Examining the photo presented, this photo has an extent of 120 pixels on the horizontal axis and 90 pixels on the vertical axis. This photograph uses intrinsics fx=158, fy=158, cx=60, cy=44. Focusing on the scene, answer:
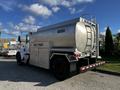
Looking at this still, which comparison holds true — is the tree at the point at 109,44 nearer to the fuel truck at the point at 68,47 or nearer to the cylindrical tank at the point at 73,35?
the fuel truck at the point at 68,47

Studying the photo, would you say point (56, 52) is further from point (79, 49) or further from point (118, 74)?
point (118, 74)

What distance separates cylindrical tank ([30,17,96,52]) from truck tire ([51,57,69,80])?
753 mm

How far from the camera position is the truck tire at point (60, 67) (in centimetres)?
742

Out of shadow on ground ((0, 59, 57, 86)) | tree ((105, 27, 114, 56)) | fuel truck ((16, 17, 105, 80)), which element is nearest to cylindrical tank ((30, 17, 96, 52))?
fuel truck ((16, 17, 105, 80))

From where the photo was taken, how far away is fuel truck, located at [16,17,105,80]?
24.1 ft

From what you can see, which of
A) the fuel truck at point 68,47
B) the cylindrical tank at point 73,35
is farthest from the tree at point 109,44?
the cylindrical tank at point 73,35

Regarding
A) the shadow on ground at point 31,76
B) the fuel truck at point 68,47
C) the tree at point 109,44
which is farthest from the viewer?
the tree at point 109,44

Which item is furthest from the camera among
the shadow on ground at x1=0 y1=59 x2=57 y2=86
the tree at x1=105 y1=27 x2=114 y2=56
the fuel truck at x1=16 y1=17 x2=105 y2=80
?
the tree at x1=105 y1=27 x2=114 y2=56

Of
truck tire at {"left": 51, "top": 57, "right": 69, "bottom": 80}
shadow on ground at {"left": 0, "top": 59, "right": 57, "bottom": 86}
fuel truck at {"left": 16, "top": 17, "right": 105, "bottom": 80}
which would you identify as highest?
fuel truck at {"left": 16, "top": 17, "right": 105, "bottom": 80}

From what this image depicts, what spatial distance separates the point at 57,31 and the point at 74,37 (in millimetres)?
1292

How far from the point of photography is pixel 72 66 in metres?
7.35

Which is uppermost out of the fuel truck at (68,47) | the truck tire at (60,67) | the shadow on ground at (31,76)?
the fuel truck at (68,47)

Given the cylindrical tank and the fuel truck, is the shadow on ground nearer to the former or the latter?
the fuel truck

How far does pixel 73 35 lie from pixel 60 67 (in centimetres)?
179
